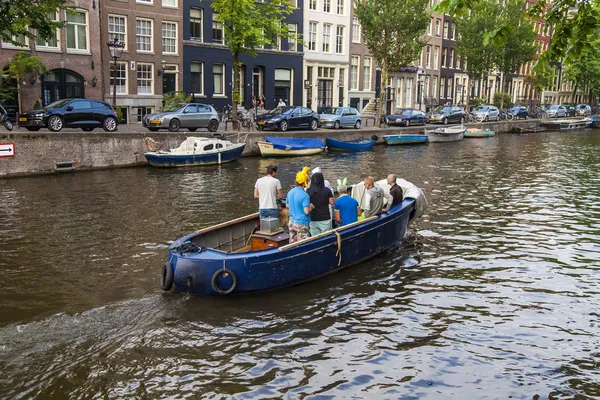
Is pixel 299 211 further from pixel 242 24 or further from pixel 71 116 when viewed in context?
pixel 242 24

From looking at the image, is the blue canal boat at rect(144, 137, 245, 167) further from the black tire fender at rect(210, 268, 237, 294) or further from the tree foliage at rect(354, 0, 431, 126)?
the tree foliage at rect(354, 0, 431, 126)

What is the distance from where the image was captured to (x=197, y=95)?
4288 cm

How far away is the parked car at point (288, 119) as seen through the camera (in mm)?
35312

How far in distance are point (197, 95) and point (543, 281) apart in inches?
1345

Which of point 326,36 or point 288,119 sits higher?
point 326,36

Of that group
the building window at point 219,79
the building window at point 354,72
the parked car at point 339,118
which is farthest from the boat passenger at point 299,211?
the building window at point 354,72

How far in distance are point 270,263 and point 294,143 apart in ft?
74.7

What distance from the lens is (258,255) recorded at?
1047 cm

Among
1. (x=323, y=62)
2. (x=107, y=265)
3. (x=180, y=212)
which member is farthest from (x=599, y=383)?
(x=323, y=62)

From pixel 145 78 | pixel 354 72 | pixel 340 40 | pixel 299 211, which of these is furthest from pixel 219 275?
pixel 354 72

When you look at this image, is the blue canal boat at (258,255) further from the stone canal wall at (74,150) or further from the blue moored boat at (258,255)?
the stone canal wall at (74,150)

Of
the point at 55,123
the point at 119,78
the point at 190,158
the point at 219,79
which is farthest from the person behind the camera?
the point at 219,79

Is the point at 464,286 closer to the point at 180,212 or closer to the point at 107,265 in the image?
the point at 107,265

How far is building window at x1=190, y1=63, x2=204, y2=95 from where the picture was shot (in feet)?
140
